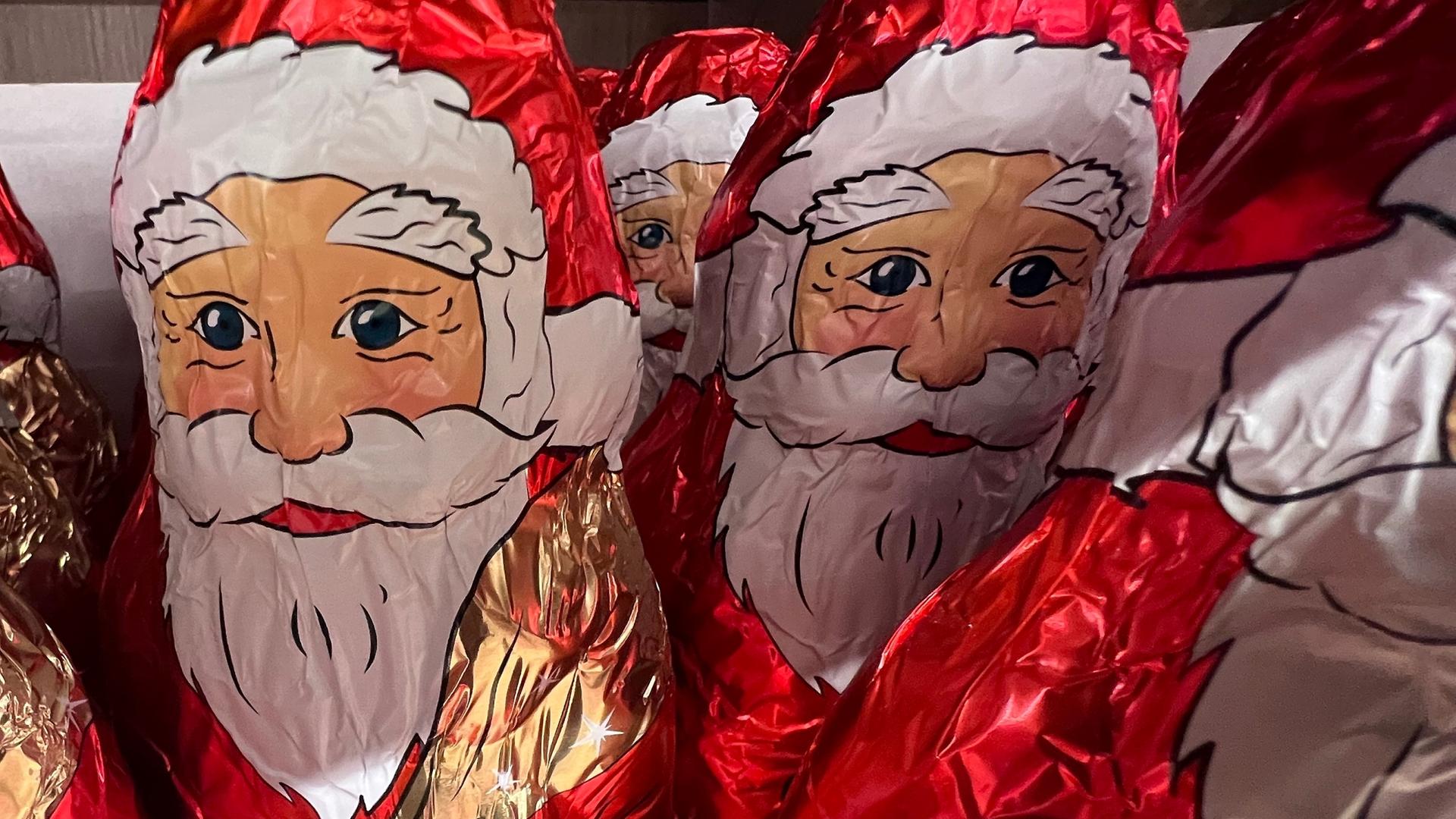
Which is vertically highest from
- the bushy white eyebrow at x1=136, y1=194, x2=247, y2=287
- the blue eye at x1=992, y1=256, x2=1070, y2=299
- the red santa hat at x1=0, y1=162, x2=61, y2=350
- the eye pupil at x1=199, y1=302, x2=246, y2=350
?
the blue eye at x1=992, y1=256, x2=1070, y2=299

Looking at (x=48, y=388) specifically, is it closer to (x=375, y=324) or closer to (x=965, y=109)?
(x=375, y=324)

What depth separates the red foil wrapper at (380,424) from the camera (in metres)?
0.42

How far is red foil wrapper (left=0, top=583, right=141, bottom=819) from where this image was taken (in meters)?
0.45

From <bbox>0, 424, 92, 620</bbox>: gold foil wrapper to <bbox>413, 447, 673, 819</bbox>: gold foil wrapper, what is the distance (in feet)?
1.04

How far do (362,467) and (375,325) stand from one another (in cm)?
7

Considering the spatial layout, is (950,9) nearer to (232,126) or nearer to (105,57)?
(232,126)

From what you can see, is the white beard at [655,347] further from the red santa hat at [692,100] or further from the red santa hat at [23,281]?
the red santa hat at [23,281]

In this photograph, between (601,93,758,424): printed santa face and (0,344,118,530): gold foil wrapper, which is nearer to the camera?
(0,344,118,530): gold foil wrapper

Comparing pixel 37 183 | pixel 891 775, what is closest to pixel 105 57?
pixel 37 183

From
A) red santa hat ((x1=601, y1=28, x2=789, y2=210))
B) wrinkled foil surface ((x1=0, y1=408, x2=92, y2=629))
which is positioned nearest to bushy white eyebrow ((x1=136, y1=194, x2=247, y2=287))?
wrinkled foil surface ((x1=0, y1=408, x2=92, y2=629))

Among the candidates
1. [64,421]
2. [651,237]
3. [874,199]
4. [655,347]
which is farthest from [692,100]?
[64,421]

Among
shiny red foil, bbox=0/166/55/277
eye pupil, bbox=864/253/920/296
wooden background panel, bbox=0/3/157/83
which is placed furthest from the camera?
wooden background panel, bbox=0/3/157/83

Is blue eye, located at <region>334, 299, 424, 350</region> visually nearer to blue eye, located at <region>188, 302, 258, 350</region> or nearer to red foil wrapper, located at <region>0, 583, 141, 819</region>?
blue eye, located at <region>188, 302, 258, 350</region>

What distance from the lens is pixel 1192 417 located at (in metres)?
0.34
